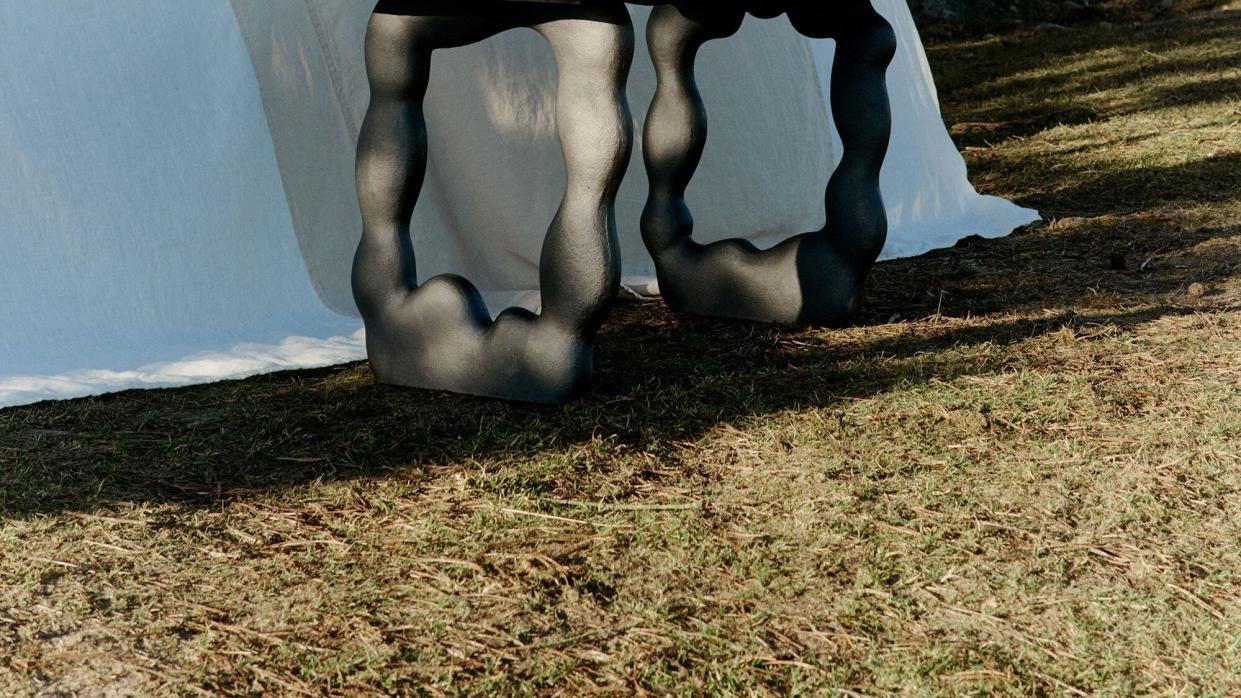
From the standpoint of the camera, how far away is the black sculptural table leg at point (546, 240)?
5.74ft

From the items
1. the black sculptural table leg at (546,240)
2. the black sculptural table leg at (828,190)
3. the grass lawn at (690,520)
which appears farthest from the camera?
the black sculptural table leg at (828,190)

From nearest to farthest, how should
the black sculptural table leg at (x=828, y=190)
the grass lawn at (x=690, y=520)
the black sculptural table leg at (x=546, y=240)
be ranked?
the grass lawn at (x=690, y=520)
the black sculptural table leg at (x=546, y=240)
the black sculptural table leg at (x=828, y=190)

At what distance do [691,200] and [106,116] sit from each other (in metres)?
1.25

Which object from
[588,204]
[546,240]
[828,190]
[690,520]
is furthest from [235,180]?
[690,520]

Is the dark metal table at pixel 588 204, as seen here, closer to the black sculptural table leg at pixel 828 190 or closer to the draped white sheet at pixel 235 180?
the black sculptural table leg at pixel 828 190

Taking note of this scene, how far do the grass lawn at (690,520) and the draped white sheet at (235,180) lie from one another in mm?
249

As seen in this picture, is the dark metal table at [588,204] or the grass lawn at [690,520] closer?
the grass lawn at [690,520]

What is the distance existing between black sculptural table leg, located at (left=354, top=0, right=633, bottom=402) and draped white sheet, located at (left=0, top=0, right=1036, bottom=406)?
28cm

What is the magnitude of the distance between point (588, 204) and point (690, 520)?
54cm

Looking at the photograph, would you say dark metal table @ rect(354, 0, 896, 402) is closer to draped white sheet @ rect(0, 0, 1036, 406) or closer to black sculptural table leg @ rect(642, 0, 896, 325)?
black sculptural table leg @ rect(642, 0, 896, 325)

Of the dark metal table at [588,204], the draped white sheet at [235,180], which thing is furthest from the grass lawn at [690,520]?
the draped white sheet at [235,180]

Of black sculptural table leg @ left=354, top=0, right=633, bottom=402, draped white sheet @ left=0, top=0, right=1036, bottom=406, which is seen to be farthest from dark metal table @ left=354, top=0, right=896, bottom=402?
draped white sheet @ left=0, top=0, right=1036, bottom=406

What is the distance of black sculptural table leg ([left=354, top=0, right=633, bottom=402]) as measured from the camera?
5.74ft

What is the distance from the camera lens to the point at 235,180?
2.43 metres
